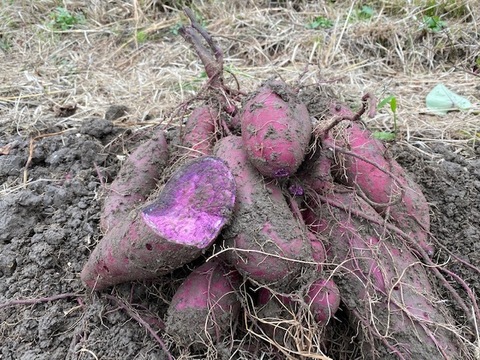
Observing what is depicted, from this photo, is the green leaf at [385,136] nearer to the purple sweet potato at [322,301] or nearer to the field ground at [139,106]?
the field ground at [139,106]

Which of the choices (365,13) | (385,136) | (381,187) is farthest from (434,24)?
(381,187)

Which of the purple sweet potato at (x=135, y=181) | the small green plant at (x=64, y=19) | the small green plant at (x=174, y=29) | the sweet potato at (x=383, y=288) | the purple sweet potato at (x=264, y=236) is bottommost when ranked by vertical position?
the small green plant at (x=174, y=29)

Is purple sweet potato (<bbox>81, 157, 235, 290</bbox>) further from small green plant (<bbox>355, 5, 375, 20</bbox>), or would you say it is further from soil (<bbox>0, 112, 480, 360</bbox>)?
small green plant (<bbox>355, 5, 375, 20</bbox>)

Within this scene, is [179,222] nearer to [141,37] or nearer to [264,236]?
[264,236]

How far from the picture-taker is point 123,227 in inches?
52.7

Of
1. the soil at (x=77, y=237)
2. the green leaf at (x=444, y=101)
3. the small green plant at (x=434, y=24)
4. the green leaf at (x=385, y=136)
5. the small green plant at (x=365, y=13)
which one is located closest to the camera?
the soil at (x=77, y=237)

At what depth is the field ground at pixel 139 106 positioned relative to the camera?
56.8 inches

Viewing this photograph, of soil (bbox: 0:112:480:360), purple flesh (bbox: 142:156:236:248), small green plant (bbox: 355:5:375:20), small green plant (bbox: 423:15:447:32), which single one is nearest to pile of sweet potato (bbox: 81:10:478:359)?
purple flesh (bbox: 142:156:236:248)

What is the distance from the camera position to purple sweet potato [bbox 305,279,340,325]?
1.25m

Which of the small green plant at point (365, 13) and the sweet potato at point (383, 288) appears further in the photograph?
the small green plant at point (365, 13)

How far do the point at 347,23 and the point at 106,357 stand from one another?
261 centimetres

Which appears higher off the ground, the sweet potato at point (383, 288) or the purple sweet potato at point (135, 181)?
the purple sweet potato at point (135, 181)

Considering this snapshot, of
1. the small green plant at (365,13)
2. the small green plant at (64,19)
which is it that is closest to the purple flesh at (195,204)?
the small green plant at (365,13)

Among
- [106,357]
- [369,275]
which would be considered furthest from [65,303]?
[369,275]
